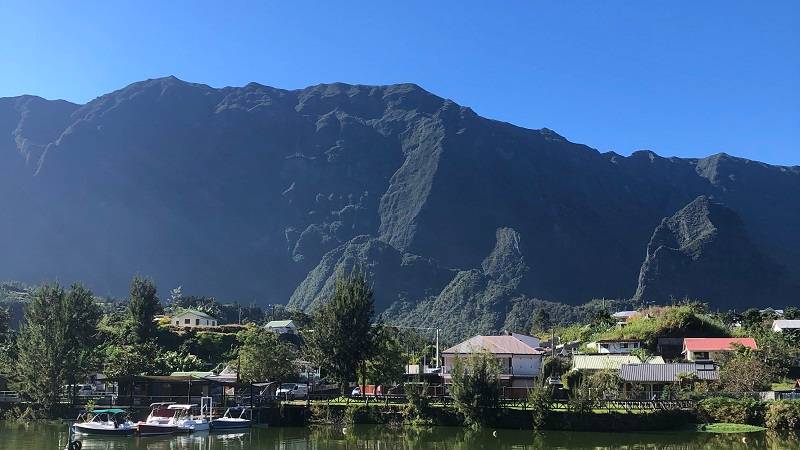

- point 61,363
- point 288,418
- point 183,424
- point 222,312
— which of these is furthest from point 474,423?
point 222,312

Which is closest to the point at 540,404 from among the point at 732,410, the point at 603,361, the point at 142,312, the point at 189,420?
the point at 732,410

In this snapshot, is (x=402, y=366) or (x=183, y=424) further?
(x=402, y=366)

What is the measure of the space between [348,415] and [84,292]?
37.5 metres

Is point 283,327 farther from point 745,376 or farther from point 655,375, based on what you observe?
point 745,376

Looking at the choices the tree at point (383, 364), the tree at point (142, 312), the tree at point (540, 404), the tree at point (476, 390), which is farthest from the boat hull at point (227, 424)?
the tree at point (142, 312)

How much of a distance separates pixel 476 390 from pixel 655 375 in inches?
819

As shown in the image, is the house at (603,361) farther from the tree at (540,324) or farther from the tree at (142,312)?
the tree at (540,324)

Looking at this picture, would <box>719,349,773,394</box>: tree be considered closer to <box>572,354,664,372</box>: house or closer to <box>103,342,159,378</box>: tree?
<box>572,354,664,372</box>: house

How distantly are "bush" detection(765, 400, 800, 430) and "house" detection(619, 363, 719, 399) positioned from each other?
32.3 feet

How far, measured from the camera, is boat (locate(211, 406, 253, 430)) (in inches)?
1996

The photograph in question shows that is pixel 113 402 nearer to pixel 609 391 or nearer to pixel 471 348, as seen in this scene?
pixel 471 348

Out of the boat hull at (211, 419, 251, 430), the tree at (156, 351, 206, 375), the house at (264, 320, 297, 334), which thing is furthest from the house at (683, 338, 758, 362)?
the house at (264, 320, 297, 334)

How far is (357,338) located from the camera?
188 feet

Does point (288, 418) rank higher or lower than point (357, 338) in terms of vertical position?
lower
